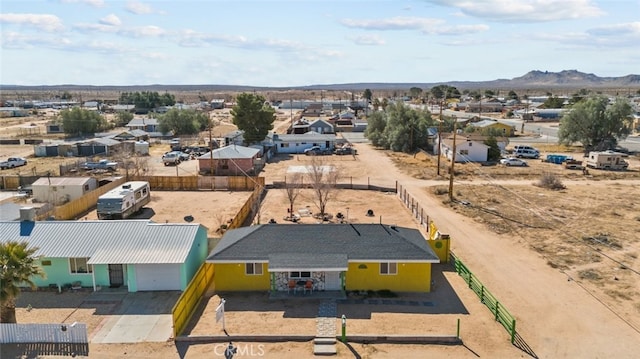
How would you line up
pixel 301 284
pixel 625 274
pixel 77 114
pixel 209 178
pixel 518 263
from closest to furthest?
pixel 301 284 < pixel 625 274 < pixel 518 263 < pixel 209 178 < pixel 77 114

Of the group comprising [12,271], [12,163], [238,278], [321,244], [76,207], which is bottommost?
[238,278]

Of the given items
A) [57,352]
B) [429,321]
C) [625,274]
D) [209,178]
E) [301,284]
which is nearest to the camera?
[57,352]

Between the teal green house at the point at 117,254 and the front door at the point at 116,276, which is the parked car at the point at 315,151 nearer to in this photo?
the teal green house at the point at 117,254

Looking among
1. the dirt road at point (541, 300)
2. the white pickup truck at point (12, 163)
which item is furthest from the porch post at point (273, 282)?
the white pickup truck at point (12, 163)

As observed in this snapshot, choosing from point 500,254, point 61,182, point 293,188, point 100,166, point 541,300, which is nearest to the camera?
point 541,300

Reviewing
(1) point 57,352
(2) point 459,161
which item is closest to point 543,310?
(1) point 57,352

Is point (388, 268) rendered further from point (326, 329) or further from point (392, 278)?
point (326, 329)

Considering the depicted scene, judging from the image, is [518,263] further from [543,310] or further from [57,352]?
[57,352]

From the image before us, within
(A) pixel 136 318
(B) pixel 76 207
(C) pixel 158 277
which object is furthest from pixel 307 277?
(B) pixel 76 207
